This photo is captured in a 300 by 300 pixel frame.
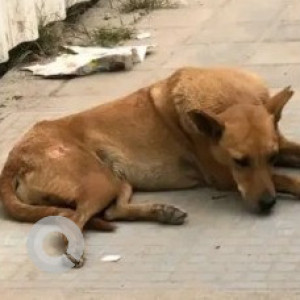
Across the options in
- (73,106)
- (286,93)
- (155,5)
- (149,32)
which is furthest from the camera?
(155,5)

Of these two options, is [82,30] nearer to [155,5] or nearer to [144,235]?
[155,5]

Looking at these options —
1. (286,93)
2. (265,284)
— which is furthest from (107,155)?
(265,284)

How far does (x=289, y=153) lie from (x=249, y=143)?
638 mm

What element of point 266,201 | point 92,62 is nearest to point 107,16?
point 92,62

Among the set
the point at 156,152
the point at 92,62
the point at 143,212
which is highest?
the point at 156,152

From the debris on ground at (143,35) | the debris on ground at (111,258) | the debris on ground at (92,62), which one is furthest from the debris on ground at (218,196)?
the debris on ground at (143,35)

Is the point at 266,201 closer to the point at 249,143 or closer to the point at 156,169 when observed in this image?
the point at 249,143

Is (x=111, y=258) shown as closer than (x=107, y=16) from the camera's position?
Yes

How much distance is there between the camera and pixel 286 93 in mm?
5629

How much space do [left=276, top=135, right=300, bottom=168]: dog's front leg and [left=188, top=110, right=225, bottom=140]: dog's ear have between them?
562 mm

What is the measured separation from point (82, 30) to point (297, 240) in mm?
4740

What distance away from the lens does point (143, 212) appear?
5.59 metres

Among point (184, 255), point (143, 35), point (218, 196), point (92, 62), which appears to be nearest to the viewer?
point (184, 255)

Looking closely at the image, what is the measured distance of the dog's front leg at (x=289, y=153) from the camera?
5988mm
